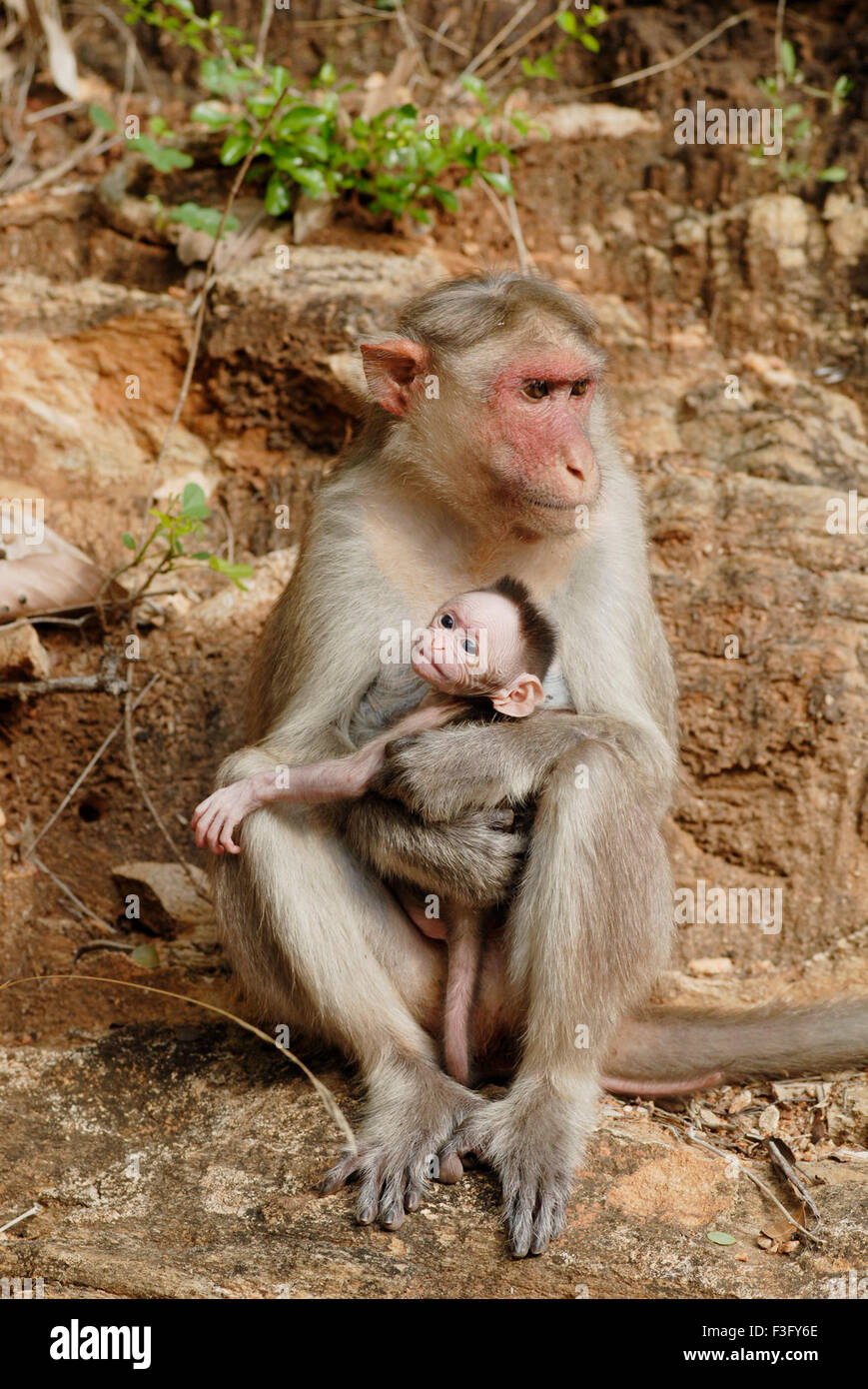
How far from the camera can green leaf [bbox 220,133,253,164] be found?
7113 millimetres

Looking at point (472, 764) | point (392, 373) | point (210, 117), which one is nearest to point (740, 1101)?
point (472, 764)

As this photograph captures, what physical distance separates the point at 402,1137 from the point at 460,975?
524 mm

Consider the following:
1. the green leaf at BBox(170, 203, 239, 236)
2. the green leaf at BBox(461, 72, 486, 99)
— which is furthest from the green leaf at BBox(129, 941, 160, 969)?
the green leaf at BBox(461, 72, 486, 99)

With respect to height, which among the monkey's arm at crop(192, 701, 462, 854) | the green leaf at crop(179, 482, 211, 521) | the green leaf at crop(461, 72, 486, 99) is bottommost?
the monkey's arm at crop(192, 701, 462, 854)

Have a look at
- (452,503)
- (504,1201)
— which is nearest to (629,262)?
(452,503)

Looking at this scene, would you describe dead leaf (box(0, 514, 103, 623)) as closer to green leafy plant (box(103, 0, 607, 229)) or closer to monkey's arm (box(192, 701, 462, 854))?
green leafy plant (box(103, 0, 607, 229))

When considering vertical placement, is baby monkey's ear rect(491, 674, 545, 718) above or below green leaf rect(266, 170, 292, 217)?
below

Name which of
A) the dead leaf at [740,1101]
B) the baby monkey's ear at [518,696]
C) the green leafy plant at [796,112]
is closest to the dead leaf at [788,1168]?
the dead leaf at [740,1101]

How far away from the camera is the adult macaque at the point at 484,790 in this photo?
14.0 ft

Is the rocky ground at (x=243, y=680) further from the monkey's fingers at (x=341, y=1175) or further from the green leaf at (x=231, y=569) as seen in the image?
the green leaf at (x=231, y=569)

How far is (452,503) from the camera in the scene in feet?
15.2

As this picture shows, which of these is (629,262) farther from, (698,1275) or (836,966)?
(698,1275)

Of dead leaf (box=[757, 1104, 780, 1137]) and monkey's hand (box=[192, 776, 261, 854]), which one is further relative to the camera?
dead leaf (box=[757, 1104, 780, 1137])

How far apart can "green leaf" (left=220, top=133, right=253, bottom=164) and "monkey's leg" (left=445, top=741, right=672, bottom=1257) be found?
4170 mm
